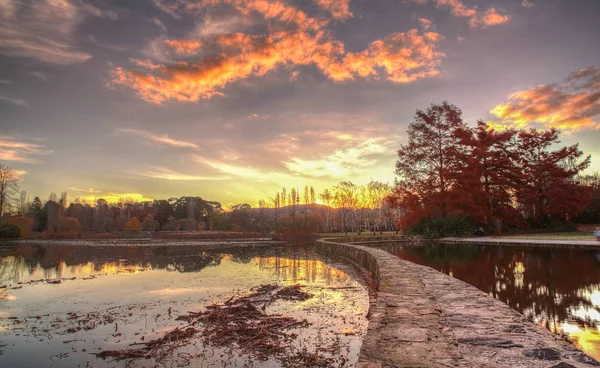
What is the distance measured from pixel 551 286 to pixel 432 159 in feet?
72.1

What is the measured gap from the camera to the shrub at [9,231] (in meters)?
40.6

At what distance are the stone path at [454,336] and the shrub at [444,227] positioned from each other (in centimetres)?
2146

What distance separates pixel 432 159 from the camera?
94.6 feet

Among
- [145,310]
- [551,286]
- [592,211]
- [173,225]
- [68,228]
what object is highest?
[592,211]

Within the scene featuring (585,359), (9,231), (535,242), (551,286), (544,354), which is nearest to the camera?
(585,359)

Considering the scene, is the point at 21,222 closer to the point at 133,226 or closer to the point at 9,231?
the point at 9,231

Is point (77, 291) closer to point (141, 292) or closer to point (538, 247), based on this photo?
point (141, 292)

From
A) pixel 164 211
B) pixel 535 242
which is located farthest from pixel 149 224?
pixel 535 242

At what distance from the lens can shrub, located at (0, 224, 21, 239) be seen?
40.6 m

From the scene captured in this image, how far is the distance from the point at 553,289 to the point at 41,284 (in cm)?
1439

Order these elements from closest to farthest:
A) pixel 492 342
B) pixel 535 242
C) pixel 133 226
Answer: pixel 492 342 → pixel 535 242 → pixel 133 226

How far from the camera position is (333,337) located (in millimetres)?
5223

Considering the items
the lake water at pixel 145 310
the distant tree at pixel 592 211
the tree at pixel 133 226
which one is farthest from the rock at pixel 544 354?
the tree at pixel 133 226

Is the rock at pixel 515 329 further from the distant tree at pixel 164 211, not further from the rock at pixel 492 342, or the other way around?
the distant tree at pixel 164 211
